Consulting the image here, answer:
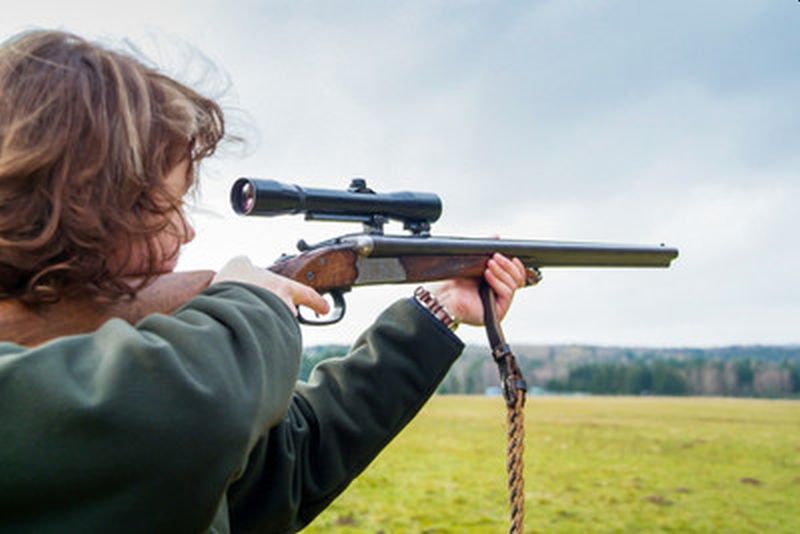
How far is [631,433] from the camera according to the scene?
77.7 ft

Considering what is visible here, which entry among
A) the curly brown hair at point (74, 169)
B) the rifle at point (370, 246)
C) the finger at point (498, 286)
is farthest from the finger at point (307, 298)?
the finger at point (498, 286)

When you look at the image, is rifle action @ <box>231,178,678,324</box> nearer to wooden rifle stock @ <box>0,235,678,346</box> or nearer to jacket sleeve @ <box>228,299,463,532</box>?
wooden rifle stock @ <box>0,235,678,346</box>

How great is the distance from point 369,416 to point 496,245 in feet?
3.17

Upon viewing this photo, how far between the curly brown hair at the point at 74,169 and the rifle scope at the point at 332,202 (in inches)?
22.8

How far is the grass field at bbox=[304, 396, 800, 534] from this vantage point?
1112 cm

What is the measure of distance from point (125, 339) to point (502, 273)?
180 cm

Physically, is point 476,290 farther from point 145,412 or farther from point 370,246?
point 145,412

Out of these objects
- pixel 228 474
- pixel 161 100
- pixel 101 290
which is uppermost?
pixel 161 100

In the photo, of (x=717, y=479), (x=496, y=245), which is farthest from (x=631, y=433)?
(x=496, y=245)

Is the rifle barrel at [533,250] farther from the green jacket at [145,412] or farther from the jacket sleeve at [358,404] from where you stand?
the green jacket at [145,412]

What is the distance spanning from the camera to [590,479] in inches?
600

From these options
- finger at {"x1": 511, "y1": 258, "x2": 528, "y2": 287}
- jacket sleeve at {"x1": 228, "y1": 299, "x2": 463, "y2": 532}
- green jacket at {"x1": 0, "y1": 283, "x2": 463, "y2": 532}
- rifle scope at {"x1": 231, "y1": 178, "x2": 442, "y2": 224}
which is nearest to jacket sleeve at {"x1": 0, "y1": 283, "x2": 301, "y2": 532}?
green jacket at {"x1": 0, "y1": 283, "x2": 463, "y2": 532}

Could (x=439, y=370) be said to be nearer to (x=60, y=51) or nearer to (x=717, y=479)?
(x=60, y=51)

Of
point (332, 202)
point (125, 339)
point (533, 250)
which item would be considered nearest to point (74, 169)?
point (125, 339)
